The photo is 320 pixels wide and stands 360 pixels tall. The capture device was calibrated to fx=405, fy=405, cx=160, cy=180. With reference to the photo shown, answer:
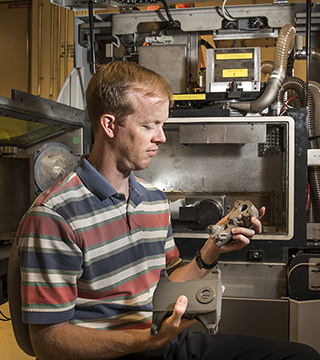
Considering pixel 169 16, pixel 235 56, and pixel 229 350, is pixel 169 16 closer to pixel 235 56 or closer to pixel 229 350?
pixel 235 56

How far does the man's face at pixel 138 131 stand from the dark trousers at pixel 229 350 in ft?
1.75

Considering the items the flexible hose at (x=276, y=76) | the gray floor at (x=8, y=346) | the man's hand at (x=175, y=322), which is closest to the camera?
the man's hand at (x=175, y=322)

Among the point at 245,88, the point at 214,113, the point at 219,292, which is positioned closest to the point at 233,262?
the point at 214,113

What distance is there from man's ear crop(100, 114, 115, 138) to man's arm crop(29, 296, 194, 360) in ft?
1.66

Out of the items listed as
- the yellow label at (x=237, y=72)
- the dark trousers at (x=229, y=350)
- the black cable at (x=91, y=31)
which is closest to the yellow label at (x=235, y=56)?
the yellow label at (x=237, y=72)

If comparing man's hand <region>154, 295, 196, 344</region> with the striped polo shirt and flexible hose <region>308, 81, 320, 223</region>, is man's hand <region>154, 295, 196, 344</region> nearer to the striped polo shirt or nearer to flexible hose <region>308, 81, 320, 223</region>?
the striped polo shirt

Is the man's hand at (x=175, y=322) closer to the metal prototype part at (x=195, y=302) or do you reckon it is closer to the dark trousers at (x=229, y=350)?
the metal prototype part at (x=195, y=302)

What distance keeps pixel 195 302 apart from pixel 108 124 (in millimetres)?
532

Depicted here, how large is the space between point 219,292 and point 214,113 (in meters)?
1.38

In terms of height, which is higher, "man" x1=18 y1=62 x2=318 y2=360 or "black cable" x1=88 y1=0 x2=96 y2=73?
"black cable" x1=88 y1=0 x2=96 y2=73

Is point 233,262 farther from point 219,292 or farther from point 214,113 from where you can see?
point 219,292

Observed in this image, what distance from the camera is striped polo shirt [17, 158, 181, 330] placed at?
93 centimetres

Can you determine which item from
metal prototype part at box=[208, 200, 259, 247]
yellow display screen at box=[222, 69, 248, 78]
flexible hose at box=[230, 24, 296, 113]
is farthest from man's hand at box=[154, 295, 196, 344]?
yellow display screen at box=[222, 69, 248, 78]

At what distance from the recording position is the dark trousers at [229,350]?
1132 mm
